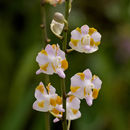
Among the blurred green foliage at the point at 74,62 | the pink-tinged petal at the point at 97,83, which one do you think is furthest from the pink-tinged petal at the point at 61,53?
the blurred green foliage at the point at 74,62

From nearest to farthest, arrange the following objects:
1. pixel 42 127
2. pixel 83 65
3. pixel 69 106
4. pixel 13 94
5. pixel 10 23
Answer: pixel 69 106
pixel 42 127
pixel 13 94
pixel 83 65
pixel 10 23

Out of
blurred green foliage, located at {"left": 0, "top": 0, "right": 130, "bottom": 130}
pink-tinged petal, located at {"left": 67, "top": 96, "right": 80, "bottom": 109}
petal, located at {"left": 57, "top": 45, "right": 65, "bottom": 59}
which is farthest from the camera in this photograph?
blurred green foliage, located at {"left": 0, "top": 0, "right": 130, "bottom": 130}

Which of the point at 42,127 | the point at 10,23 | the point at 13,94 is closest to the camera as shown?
the point at 42,127

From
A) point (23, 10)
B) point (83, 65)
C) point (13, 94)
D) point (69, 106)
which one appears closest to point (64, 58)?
point (69, 106)

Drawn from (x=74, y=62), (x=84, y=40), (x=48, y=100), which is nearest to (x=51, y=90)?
(x=48, y=100)

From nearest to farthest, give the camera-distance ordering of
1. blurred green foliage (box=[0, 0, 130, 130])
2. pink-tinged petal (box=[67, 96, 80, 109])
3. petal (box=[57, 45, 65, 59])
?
petal (box=[57, 45, 65, 59]) < pink-tinged petal (box=[67, 96, 80, 109]) < blurred green foliage (box=[0, 0, 130, 130])

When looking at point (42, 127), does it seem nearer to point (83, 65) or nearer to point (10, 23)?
point (83, 65)

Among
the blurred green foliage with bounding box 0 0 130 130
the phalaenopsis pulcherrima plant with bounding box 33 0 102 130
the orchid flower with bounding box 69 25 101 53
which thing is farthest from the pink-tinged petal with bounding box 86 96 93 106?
the blurred green foliage with bounding box 0 0 130 130

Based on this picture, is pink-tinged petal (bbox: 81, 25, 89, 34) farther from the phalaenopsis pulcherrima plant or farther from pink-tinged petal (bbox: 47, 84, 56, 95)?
pink-tinged petal (bbox: 47, 84, 56, 95)

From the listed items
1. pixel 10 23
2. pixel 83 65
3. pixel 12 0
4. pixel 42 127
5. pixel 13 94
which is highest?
pixel 12 0

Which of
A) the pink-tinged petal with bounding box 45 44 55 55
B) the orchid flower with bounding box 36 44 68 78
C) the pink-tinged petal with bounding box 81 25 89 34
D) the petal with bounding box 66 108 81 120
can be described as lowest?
the petal with bounding box 66 108 81 120
